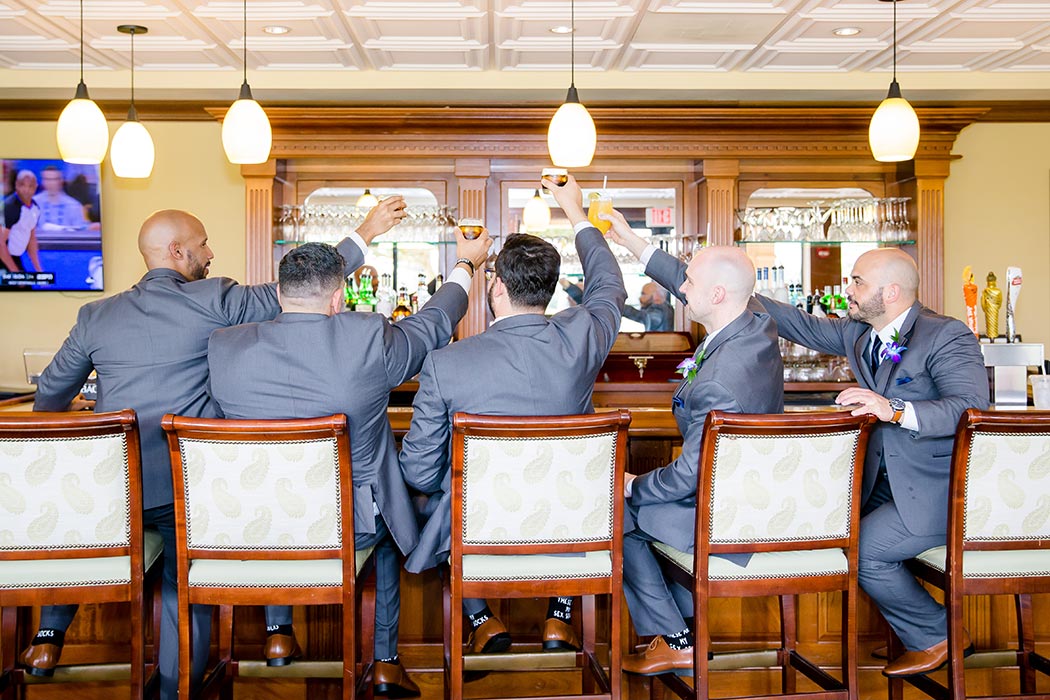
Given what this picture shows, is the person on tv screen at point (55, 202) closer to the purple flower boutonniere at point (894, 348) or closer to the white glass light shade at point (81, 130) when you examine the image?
the white glass light shade at point (81, 130)

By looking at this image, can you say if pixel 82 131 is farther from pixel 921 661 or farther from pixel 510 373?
pixel 921 661

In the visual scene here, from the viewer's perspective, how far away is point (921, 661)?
2.59 metres

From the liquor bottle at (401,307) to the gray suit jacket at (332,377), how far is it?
2821mm

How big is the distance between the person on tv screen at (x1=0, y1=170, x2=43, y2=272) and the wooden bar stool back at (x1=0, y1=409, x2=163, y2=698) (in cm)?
400

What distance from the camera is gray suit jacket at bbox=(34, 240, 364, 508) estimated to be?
2799 mm

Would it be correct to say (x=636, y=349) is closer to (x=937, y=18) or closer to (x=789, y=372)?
(x=789, y=372)

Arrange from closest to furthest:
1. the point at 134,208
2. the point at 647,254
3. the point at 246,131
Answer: the point at 647,254 → the point at 246,131 → the point at 134,208

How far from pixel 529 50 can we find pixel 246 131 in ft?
6.59

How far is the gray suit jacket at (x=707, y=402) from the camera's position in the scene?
7.92 feet

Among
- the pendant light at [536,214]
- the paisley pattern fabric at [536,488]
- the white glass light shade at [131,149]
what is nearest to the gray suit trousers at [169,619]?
the paisley pattern fabric at [536,488]

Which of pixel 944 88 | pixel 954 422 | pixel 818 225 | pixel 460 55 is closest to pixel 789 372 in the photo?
pixel 818 225

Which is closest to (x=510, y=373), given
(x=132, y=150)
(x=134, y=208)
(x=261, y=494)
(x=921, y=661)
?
(x=261, y=494)

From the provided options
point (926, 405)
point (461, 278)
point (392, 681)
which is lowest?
point (392, 681)

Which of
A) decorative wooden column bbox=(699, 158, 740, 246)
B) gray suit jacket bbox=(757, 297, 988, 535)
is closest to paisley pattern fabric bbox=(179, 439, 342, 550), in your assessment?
gray suit jacket bbox=(757, 297, 988, 535)
